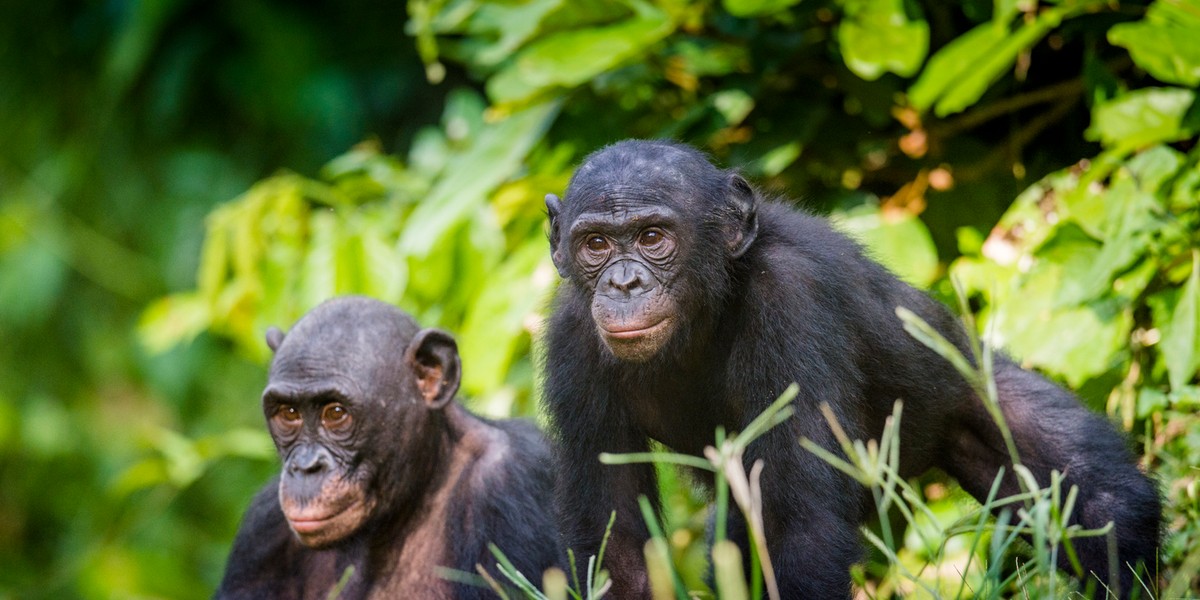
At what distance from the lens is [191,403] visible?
32.0 feet

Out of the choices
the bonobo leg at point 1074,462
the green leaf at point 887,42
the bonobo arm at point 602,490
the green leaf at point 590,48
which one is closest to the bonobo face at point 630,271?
the bonobo arm at point 602,490

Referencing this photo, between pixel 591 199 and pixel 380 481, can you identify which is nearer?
pixel 591 199

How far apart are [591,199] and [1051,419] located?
67.4 inches

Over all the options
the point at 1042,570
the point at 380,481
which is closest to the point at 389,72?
the point at 380,481

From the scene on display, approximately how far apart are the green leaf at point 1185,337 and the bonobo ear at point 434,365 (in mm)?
2425

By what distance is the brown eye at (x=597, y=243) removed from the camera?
150 inches

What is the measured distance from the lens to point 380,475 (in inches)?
171

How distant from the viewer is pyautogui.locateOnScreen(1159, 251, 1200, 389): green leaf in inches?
174

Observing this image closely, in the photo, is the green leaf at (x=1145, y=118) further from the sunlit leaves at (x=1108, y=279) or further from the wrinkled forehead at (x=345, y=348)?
the wrinkled forehead at (x=345, y=348)

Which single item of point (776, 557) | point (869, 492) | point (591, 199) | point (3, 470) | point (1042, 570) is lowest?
point (3, 470)

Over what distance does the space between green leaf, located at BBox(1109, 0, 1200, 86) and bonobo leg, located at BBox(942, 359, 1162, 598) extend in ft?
4.21

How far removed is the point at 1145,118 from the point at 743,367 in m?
2.22

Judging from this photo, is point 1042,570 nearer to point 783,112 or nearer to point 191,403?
point 783,112

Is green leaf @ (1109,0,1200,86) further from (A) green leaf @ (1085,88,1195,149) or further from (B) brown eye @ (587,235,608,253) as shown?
(B) brown eye @ (587,235,608,253)
